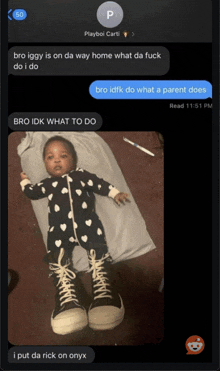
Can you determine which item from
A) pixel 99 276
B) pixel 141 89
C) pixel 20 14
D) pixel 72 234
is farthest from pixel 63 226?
pixel 20 14

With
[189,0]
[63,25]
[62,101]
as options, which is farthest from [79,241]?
[189,0]

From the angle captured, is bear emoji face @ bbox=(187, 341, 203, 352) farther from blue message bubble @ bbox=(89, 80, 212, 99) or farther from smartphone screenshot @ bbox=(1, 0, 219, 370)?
blue message bubble @ bbox=(89, 80, 212, 99)

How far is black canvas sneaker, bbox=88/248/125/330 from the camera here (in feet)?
2.85

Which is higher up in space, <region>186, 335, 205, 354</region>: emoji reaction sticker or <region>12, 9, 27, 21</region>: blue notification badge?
<region>12, 9, 27, 21</region>: blue notification badge

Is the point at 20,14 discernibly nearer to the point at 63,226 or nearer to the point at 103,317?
the point at 63,226

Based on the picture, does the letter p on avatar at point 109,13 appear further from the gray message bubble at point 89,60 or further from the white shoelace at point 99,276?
the white shoelace at point 99,276

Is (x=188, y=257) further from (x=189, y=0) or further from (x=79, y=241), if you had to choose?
(x=189, y=0)

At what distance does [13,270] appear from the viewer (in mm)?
886

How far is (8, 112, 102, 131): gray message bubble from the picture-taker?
0.88 metres

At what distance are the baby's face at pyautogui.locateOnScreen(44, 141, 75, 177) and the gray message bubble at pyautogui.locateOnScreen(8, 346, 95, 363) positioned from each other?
16.3 inches

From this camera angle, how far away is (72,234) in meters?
0.89

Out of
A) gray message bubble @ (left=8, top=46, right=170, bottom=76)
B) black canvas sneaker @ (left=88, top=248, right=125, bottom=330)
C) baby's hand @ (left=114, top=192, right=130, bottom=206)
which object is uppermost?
gray message bubble @ (left=8, top=46, right=170, bottom=76)

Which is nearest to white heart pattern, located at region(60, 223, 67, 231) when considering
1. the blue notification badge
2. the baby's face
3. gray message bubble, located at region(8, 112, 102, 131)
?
the baby's face

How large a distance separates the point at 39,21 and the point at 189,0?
0.36 m
